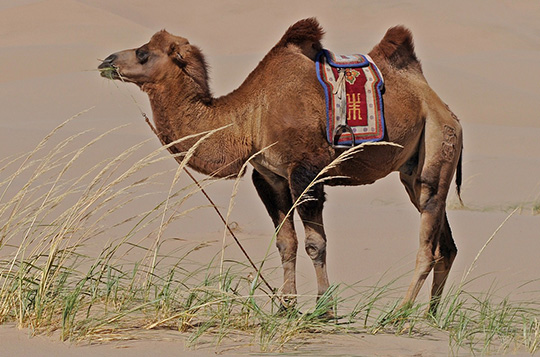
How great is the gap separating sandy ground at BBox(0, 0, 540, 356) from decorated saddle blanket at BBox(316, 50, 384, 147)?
1118 millimetres

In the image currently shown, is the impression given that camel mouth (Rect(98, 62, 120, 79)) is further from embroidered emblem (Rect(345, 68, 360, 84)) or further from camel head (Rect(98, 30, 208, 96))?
embroidered emblem (Rect(345, 68, 360, 84))

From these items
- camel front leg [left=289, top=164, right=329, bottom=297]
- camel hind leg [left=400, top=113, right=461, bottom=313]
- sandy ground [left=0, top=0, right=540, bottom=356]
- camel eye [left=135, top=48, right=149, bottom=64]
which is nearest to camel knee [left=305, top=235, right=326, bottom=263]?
camel front leg [left=289, top=164, right=329, bottom=297]

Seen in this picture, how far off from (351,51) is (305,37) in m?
26.6

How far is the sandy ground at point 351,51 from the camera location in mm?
8375

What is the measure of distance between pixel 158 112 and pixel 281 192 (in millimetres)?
1095

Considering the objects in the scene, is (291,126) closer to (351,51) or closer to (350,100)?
(350,100)

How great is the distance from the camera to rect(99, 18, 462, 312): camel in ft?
20.4

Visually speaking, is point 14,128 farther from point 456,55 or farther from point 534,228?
point 456,55

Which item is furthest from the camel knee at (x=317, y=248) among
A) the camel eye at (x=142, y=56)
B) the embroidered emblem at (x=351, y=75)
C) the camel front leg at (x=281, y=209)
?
the camel eye at (x=142, y=56)

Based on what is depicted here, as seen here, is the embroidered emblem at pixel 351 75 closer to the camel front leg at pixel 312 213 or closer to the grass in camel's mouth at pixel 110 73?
the camel front leg at pixel 312 213

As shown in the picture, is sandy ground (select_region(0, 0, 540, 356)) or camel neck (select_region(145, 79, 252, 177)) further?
sandy ground (select_region(0, 0, 540, 356))

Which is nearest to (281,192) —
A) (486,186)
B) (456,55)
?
(486,186)

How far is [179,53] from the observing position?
6320mm

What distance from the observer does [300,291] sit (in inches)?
297
